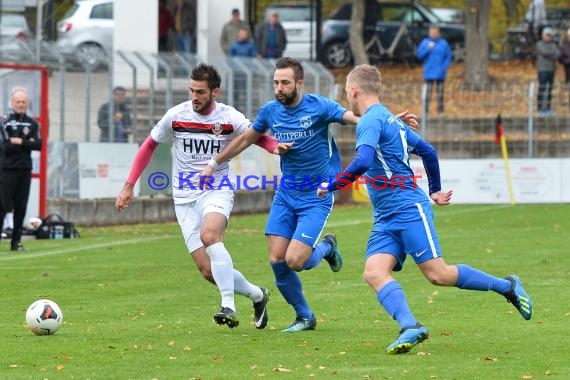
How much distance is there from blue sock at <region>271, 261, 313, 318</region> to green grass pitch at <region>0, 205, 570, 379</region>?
28cm

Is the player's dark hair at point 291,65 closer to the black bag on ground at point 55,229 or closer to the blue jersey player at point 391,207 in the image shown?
the blue jersey player at point 391,207

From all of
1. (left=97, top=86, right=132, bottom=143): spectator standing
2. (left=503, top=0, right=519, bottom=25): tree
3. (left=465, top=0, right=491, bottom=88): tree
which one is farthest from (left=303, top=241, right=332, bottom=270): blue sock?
(left=503, top=0, right=519, bottom=25): tree

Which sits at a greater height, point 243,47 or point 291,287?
point 243,47

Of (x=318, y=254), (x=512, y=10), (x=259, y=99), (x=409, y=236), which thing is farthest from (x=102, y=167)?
(x=512, y=10)

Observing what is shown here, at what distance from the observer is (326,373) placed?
8.43m

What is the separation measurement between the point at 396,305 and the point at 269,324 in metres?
2.35

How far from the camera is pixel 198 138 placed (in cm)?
1113

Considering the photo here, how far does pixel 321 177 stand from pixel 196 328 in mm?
1541

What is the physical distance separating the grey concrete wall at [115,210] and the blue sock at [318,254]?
525 inches

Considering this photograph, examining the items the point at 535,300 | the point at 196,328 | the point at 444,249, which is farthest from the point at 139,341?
the point at 444,249

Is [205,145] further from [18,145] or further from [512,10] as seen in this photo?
[512,10]

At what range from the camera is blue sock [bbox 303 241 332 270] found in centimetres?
1075

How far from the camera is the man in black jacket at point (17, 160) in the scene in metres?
19.0

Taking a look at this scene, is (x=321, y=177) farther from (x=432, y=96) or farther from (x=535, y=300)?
(x=432, y=96)
